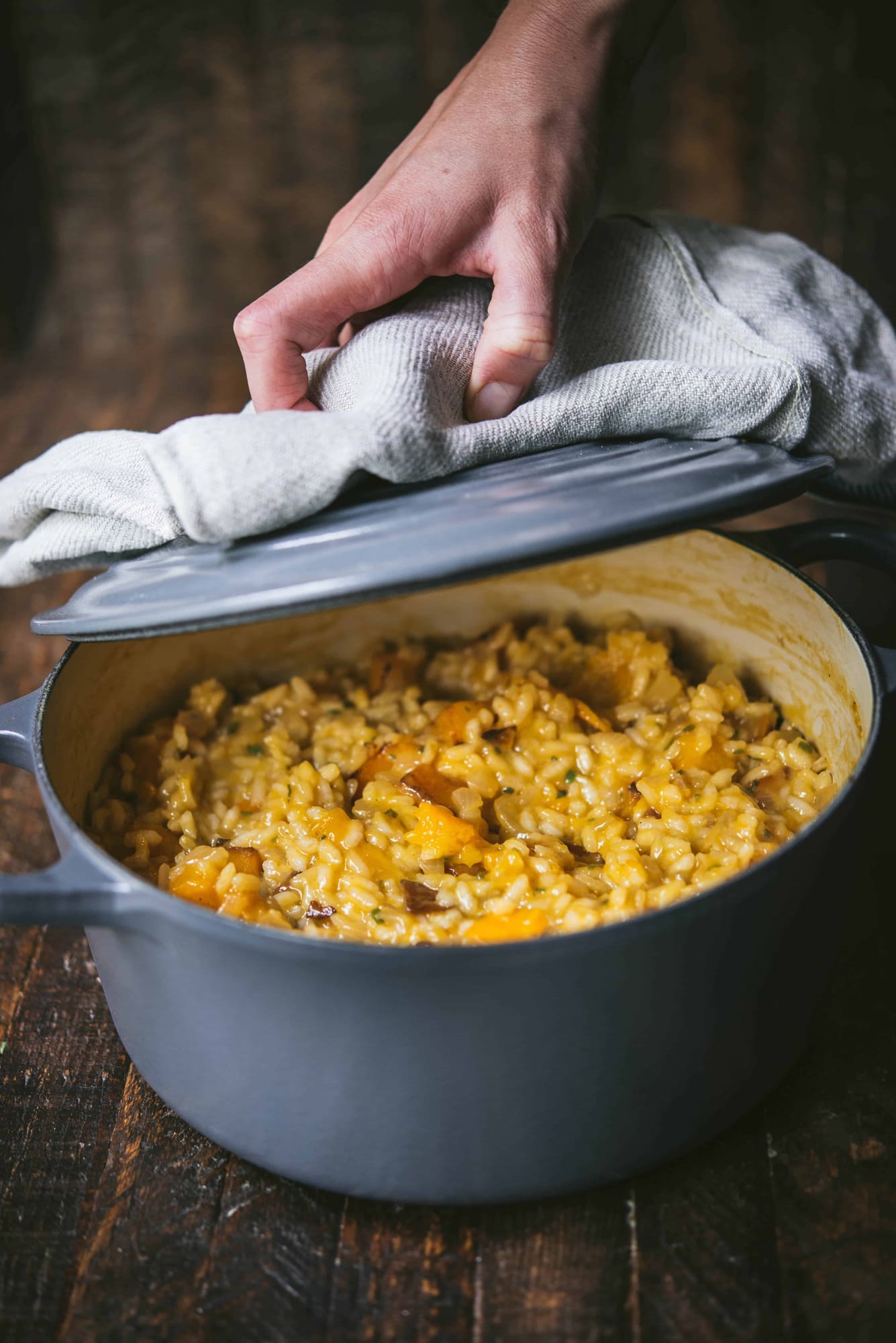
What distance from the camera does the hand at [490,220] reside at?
1.49 metres

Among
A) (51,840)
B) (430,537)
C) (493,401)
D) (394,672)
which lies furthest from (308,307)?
(51,840)

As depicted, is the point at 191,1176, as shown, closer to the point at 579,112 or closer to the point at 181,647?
the point at 181,647

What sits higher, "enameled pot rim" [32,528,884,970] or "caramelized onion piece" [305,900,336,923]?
"enameled pot rim" [32,528,884,970]

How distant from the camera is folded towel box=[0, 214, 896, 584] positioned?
50.6 inches

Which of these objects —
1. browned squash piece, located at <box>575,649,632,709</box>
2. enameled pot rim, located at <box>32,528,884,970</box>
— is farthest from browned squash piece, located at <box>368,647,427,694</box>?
enameled pot rim, located at <box>32,528,884,970</box>

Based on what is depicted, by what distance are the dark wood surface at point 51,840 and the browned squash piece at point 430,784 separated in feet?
1.81

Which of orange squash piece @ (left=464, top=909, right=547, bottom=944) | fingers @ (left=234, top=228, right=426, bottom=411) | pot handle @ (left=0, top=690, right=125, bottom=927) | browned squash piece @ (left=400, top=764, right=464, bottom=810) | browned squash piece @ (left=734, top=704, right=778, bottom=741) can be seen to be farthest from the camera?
browned squash piece @ (left=734, top=704, right=778, bottom=741)

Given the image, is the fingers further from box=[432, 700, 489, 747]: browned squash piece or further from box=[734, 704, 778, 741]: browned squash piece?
box=[734, 704, 778, 741]: browned squash piece

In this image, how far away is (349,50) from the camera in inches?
151

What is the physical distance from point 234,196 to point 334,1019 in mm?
3595

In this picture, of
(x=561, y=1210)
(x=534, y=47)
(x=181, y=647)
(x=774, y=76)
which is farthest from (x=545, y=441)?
(x=774, y=76)

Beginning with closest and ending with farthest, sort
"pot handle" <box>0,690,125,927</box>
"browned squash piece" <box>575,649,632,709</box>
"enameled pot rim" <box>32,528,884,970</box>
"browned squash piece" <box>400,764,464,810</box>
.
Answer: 1. "enameled pot rim" <box>32,528,884,970</box>
2. "pot handle" <box>0,690,125,927</box>
3. "browned squash piece" <box>400,764,464,810</box>
4. "browned squash piece" <box>575,649,632,709</box>

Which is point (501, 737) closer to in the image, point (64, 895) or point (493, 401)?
point (493, 401)

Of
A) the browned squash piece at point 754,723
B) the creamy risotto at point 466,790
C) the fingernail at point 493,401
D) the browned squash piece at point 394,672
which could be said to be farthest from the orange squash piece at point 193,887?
the browned squash piece at point 754,723
